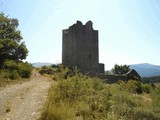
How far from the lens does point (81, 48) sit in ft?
154

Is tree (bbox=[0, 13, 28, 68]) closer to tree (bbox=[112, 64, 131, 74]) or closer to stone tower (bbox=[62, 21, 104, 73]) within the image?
stone tower (bbox=[62, 21, 104, 73])

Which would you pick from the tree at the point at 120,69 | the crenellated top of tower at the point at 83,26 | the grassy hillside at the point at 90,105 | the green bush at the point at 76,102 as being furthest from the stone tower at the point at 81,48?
the grassy hillside at the point at 90,105

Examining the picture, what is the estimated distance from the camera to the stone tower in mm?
46531

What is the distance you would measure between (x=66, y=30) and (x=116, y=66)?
110ft

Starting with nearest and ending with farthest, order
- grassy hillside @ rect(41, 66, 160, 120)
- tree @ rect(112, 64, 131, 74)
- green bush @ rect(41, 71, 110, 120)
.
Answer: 1. grassy hillside @ rect(41, 66, 160, 120)
2. green bush @ rect(41, 71, 110, 120)
3. tree @ rect(112, 64, 131, 74)

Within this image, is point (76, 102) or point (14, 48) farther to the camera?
point (14, 48)

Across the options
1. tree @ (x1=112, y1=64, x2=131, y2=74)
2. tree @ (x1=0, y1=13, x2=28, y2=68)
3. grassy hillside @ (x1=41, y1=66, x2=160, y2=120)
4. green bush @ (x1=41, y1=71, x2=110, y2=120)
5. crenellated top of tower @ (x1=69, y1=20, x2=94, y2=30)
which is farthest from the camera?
tree @ (x1=112, y1=64, x2=131, y2=74)

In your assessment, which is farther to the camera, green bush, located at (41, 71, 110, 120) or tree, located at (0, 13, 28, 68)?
tree, located at (0, 13, 28, 68)

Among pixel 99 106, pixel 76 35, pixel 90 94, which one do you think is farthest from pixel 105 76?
pixel 99 106

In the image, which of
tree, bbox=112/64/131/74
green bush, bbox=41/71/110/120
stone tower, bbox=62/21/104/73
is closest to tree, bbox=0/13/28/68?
stone tower, bbox=62/21/104/73

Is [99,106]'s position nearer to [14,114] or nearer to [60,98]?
[60,98]

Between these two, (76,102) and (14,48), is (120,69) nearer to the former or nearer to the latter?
(14,48)

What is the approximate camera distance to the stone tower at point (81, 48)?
153 ft

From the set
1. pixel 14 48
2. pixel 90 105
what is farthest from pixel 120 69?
pixel 90 105
